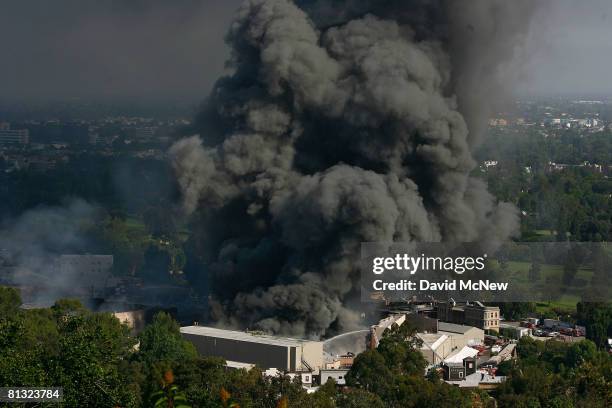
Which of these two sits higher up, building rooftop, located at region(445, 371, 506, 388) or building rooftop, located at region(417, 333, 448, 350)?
building rooftop, located at region(417, 333, 448, 350)

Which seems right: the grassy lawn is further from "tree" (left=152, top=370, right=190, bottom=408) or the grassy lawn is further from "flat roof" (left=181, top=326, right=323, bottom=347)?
"tree" (left=152, top=370, right=190, bottom=408)

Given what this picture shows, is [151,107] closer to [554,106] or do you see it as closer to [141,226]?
[141,226]

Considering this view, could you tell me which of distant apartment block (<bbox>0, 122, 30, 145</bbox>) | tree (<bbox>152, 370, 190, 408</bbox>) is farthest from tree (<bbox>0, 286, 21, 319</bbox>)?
distant apartment block (<bbox>0, 122, 30, 145</bbox>)

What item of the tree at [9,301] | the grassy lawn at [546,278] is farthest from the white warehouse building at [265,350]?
the grassy lawn at [546,278]

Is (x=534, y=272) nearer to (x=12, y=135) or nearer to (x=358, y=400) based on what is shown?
(x=358, y=400)

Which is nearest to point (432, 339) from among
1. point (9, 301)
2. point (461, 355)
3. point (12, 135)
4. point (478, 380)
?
point (461, 355)

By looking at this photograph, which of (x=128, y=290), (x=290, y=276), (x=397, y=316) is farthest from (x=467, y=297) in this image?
(x=128, y=290)
